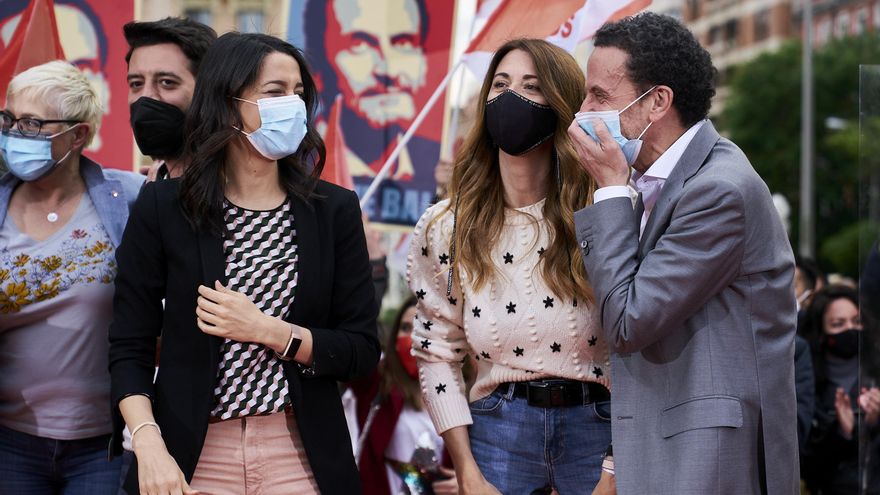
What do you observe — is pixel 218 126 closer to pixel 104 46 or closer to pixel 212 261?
pixel 212 261

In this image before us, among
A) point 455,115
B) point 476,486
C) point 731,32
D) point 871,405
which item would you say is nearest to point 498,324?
point 476,486

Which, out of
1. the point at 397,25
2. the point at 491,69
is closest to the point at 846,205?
the point at 397,25

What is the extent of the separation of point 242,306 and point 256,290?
0.13 meters

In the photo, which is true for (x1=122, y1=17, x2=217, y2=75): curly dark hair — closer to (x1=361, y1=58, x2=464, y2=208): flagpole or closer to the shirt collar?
(x1=361, y1=58, x2=464, y2=208): flagpole

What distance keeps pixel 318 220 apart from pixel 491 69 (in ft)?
3.49

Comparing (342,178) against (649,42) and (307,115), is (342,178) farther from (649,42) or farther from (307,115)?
(649,42)

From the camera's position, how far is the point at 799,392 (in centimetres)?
744

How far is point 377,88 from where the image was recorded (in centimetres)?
928

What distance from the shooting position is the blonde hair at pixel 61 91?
15.0ft

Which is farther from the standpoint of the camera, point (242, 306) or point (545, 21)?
point (545, 21)

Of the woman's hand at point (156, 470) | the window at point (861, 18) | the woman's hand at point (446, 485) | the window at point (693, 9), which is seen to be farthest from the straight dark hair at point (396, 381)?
the window at point (693, 9)

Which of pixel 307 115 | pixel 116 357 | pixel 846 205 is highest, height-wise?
pixel 307 115

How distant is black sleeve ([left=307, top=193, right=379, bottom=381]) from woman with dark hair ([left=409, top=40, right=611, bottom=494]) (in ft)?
1.70

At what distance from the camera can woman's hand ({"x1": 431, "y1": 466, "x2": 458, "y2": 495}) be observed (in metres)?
6.36
